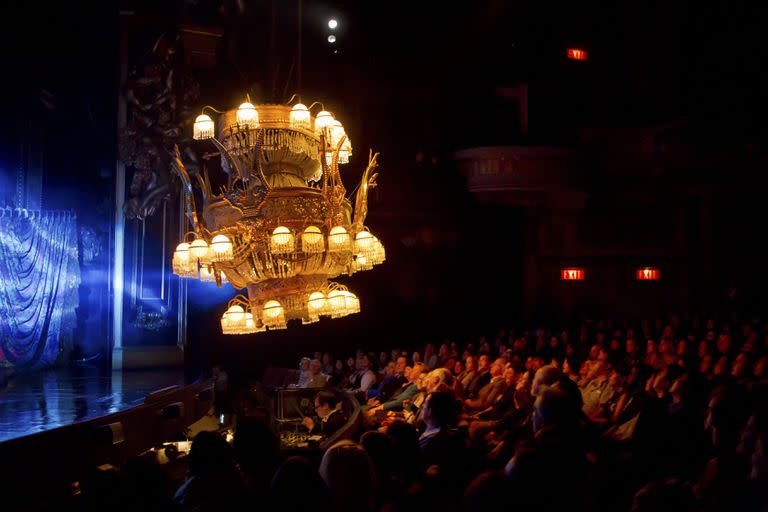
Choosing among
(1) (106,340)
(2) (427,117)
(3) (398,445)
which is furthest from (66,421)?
(2) (427,117)

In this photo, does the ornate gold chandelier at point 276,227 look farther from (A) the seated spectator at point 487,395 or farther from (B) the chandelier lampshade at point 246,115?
(A) the seated spectator at point 487,395

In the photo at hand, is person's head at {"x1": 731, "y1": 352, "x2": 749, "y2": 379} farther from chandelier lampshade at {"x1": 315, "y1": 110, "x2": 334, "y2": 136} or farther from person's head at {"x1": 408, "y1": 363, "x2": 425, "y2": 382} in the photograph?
chandelier lampshade at {"x1": 315, "y1": 110, "x2": 334, "y2": 136}

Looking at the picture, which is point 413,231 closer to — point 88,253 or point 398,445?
point 88,253

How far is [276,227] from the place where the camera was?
586cm

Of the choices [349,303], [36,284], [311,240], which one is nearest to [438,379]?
[349,303]

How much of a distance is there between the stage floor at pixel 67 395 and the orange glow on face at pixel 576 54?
379 inches

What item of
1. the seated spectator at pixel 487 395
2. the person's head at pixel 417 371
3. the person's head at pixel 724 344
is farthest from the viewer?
the person's head at pixel 417 371

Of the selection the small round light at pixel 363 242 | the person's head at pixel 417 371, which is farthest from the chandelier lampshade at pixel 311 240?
the person's head at pixel 417 371

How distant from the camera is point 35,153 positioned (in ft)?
32.5

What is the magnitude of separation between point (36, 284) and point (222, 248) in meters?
5.33

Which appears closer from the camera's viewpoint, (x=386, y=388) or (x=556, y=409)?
(x=556, y=409)

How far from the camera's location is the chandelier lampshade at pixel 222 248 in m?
5.73

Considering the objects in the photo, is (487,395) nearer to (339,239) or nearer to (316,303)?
(316,303)

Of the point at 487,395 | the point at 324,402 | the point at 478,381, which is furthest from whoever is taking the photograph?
the point at 478,381
